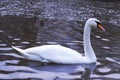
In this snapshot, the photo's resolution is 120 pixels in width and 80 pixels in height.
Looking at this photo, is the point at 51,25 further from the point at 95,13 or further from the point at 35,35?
the point at 95,13

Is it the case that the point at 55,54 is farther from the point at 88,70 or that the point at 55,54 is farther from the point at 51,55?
the point at 88,70

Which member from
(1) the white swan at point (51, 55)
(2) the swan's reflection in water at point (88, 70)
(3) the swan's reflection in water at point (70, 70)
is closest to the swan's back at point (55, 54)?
(1) the white swan at point (51, 55)

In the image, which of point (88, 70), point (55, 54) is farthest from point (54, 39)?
point (88, 70)

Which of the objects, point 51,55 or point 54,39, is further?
point 54,39

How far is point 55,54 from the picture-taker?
10484 mm

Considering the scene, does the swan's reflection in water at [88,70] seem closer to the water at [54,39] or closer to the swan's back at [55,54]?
the water at [54,39]

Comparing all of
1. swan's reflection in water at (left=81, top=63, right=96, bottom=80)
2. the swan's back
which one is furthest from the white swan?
swan's reflection in water at (left=81, top=63, right=96, bottom=80)

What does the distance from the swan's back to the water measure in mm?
163

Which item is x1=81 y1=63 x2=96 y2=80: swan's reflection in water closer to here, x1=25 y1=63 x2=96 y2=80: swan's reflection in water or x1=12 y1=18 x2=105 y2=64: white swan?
x1=25 y1=63 x2=96 y2=80: swan's reflection in water

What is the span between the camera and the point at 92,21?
11305 millimetres

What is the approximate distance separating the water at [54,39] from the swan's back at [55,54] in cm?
16

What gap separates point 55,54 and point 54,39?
3299 millimetres

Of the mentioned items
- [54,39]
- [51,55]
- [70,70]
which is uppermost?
[54,39]

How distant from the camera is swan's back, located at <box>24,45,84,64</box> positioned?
10.4 m
